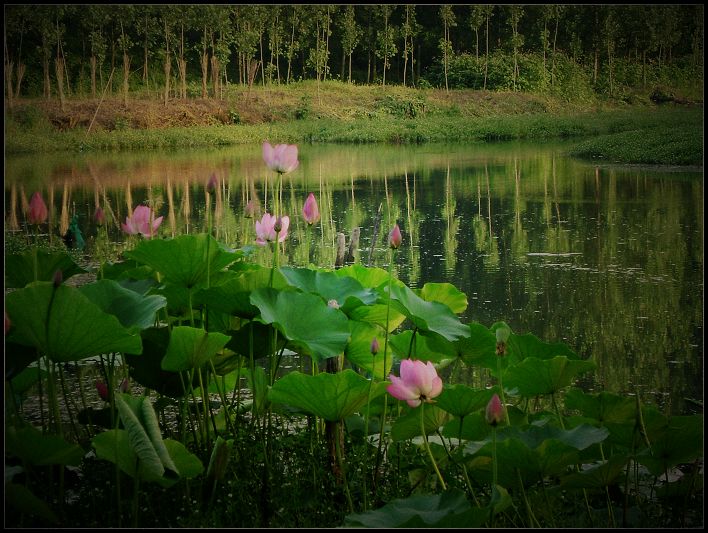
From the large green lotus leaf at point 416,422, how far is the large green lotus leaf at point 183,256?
1.46 feet

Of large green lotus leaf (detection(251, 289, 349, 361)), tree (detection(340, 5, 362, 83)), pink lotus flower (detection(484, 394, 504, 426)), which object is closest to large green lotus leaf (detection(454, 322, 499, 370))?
large green lotus leaf (detection(251, 289, 349, 361))

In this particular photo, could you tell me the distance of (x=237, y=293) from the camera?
162 cm

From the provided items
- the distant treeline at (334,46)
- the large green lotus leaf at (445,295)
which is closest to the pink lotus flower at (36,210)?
the large green lotus leaf at (445,295)

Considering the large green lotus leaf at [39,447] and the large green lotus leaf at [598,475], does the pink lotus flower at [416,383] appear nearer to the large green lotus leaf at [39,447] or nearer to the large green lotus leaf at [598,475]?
the large green lotus leaf at [598,475]

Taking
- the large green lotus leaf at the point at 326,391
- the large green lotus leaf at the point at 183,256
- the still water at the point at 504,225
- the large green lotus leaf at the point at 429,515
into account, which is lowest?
the still water at the point at 504,225

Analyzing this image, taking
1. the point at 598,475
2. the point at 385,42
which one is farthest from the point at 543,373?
the point at 385,42

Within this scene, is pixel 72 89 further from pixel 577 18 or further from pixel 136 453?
pixel 136 453

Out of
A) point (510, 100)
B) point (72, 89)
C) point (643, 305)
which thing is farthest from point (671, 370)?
point (510, 100)

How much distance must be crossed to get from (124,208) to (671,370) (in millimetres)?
5917

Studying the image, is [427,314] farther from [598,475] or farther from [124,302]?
→ [124,302]

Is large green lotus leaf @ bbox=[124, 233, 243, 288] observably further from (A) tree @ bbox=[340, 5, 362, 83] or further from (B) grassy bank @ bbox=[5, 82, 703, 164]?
(A) tree @ bbox=[340, 5, 362, 83]

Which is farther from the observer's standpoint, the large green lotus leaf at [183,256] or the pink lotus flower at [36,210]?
the large green lotus leaf at [183,256]

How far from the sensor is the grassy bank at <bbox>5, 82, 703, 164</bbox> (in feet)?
34.2

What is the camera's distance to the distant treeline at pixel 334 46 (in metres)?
8.44
